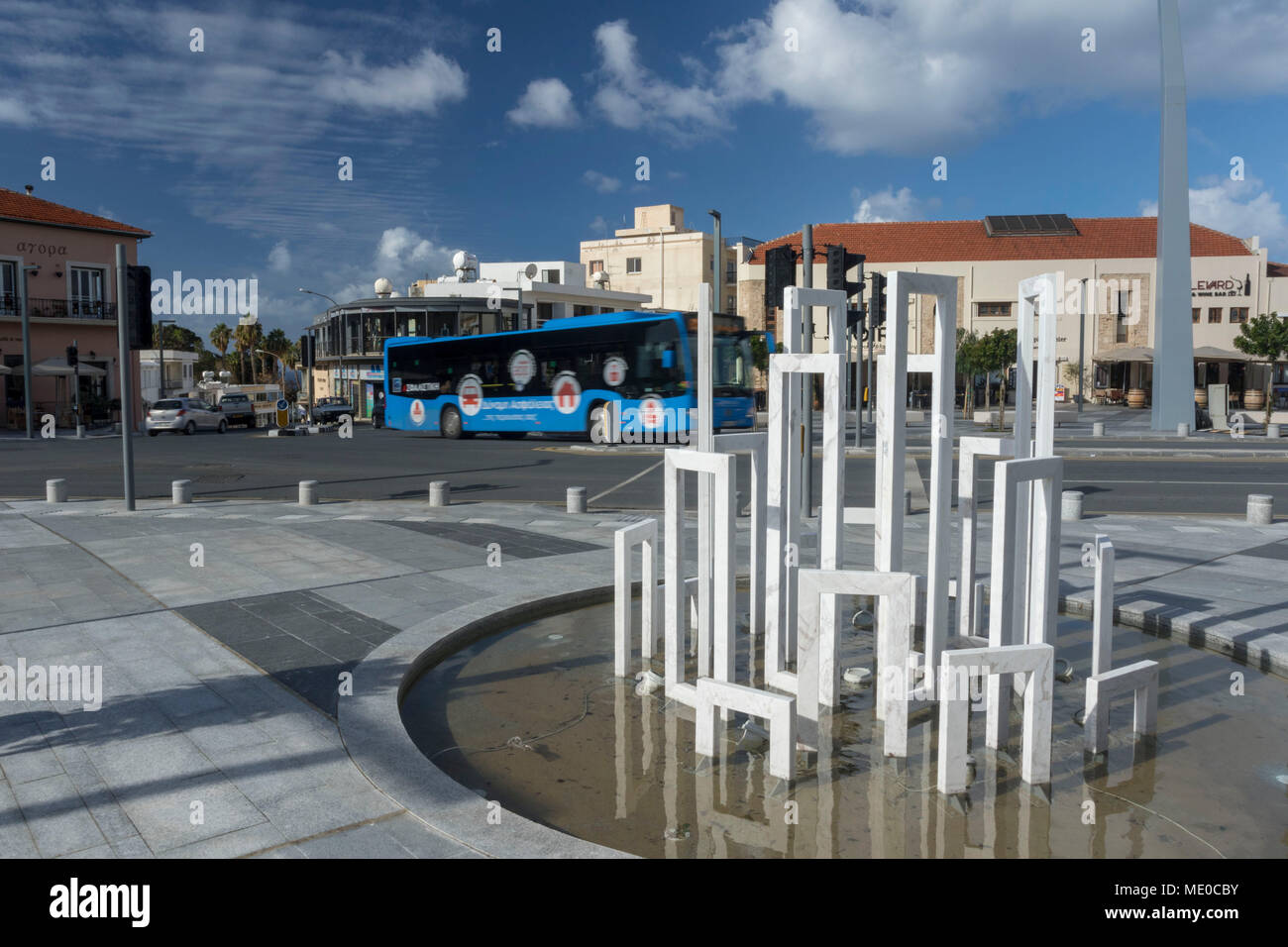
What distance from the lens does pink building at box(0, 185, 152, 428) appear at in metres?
38.3

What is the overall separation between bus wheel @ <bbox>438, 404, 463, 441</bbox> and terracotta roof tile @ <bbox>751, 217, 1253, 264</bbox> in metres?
32.7

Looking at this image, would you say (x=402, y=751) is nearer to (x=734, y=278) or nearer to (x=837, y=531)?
(x=837, y=531)

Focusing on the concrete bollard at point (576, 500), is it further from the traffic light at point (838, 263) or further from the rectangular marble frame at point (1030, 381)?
the rectangular marble frame at point (1030, 381)

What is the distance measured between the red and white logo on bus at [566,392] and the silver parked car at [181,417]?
1526cm

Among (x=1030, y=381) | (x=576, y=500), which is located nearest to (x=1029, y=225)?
(x=576, y=500)

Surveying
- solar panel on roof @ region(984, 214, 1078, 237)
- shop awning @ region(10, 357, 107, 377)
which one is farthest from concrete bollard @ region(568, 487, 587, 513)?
solar panel on roof @ region(984, 214, 1078, 237)

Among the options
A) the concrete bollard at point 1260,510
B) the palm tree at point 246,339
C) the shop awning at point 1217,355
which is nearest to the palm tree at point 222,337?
the palm tree at point 246,339

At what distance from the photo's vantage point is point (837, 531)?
5.64 meters

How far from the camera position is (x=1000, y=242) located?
60.0m

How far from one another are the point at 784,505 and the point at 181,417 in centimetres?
3311

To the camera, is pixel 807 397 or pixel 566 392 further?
pixel 566 392

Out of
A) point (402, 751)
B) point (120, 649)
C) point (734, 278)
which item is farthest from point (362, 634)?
point (734, 278)

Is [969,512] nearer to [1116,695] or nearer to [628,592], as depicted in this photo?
[1116,695]
